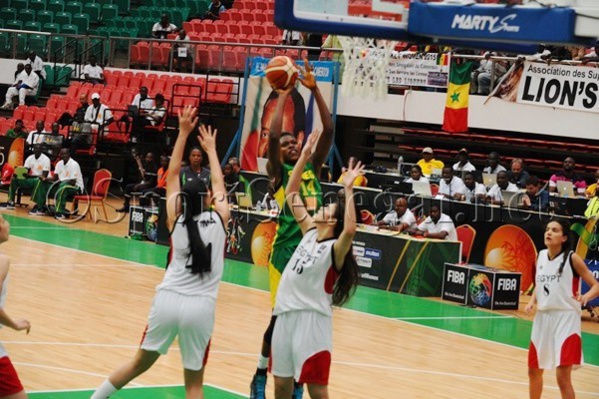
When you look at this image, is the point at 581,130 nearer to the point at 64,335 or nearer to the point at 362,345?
the point at 362,345

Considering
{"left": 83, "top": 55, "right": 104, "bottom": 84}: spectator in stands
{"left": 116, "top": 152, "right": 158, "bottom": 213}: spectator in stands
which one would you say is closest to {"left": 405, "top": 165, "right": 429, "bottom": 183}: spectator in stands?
{"left": 116, "top": 152, "right": 158, "bottom": 213}: spectator in stands

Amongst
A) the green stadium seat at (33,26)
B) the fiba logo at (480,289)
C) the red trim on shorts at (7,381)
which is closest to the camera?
the red trim on shorts at (7,381)

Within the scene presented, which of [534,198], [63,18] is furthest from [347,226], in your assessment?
[63,18]

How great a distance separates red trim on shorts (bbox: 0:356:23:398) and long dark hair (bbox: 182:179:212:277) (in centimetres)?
125

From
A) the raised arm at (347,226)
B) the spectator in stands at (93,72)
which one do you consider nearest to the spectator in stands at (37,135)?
the spectator in stands at (93,72)

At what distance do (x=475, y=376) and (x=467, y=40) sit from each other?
4.96m

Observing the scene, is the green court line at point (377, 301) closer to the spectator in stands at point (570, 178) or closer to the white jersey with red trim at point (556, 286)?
the white jersey with red trim at point (556, 286)

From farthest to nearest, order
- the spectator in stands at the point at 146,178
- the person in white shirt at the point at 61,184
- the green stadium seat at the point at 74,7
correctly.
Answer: the green stadium seat at the point at 74,7
the person in white shirt at the point at 61,184
the spectator in stands at the point at 146,178

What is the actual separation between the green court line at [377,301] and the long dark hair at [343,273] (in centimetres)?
630

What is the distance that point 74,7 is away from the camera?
33.0 meters

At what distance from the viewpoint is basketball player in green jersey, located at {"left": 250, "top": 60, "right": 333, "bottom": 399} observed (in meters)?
8.27

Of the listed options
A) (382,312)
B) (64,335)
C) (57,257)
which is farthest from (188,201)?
(57,257)

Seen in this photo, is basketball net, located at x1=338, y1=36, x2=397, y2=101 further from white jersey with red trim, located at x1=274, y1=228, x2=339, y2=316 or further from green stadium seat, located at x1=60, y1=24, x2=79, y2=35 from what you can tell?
green stadium seat, located at x1=60, y1=24, x2=79, y2=35

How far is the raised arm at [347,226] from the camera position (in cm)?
688
